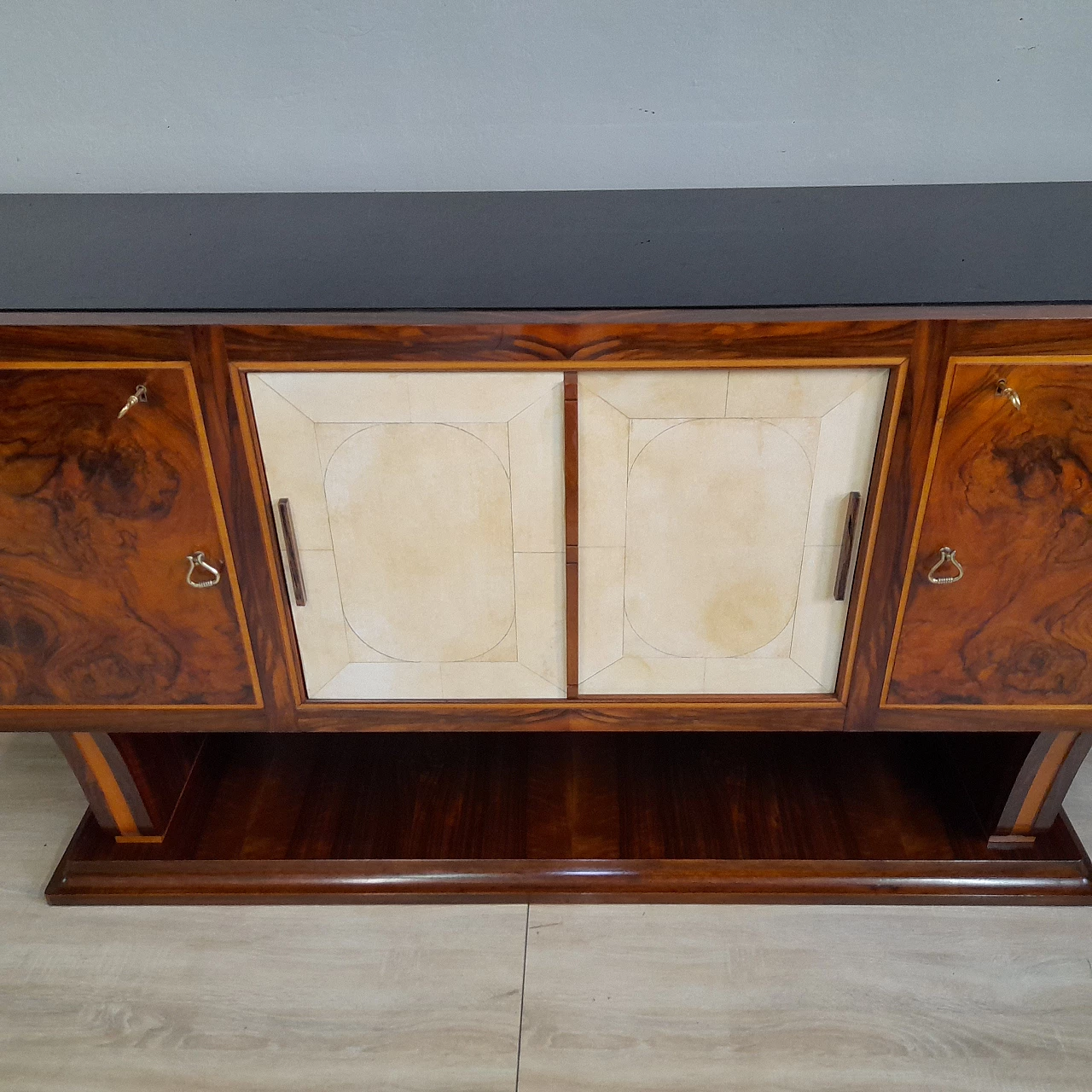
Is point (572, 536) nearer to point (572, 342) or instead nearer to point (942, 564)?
point (572, 342)

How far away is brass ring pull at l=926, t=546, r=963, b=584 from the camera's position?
866mm

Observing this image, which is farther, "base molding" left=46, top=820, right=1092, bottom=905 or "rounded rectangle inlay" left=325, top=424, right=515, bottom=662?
"base molding" left=46, top=820, right=1092, bottom=905

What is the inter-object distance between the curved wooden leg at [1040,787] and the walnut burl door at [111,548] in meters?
0.76

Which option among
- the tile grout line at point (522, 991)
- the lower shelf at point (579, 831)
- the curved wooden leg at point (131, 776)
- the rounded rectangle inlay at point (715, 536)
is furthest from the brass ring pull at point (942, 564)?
the curved wooden leg at point (131, 776)

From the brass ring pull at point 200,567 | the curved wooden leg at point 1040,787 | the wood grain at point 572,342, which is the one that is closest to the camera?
the wood grain at point 572,342

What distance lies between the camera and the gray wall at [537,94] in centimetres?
96

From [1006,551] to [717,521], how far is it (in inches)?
9.6

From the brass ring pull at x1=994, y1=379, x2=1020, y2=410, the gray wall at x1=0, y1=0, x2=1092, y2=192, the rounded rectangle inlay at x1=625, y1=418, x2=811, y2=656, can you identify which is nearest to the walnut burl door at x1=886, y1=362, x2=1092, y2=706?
the brass ring pull at x1=994, y1=379, x2=1020, y2=410

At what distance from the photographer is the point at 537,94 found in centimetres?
99

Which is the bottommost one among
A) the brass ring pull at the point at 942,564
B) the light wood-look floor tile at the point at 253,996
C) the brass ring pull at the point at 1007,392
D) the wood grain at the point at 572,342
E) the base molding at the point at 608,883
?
the light wood-look floor tile at the point at 253,996

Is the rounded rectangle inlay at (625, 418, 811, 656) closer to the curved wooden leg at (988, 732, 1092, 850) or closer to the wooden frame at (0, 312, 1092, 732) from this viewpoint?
the wooden frame at (0, 312, 1092, 732)

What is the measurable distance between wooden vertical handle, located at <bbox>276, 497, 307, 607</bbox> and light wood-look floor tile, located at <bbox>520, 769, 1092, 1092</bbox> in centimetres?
43

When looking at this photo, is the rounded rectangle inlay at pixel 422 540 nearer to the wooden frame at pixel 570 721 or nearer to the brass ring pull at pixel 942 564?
the wooden frame at pixel 570 721

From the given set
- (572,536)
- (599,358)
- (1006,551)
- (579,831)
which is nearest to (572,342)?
(599,358)
